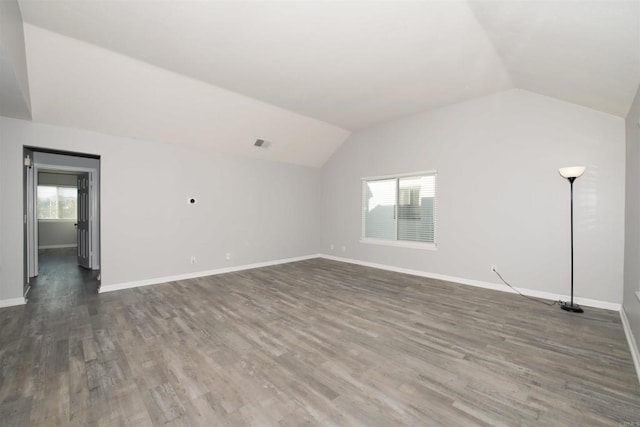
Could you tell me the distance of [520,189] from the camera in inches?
161

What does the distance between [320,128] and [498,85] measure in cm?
331

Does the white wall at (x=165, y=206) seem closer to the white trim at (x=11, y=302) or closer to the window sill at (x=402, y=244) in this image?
the white trim at (x=11, y=302)

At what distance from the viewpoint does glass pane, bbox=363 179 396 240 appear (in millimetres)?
5859

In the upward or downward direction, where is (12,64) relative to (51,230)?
upward

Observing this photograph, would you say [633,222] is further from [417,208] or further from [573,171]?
[417,208]

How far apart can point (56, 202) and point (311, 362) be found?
11.2m

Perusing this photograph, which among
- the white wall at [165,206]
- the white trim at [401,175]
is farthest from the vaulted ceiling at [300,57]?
the white trim at [401,175]

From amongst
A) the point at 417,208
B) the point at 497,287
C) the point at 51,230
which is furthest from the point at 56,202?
the point at 497,287

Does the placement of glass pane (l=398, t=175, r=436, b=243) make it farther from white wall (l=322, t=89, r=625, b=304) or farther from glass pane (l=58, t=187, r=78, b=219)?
glass pane (l=58, t=187, r=78, b=219)

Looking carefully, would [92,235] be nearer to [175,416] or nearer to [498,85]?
[175,416]

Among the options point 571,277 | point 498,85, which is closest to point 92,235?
point 498,85

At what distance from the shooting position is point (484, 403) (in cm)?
175

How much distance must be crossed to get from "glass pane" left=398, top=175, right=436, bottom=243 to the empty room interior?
4 cm

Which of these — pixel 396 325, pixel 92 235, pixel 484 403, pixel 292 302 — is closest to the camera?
pixel 484 403
